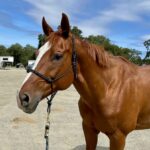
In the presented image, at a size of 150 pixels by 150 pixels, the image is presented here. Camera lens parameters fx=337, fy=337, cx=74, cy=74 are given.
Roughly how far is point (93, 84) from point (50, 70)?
0.75 metres

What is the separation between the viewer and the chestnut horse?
3.56m

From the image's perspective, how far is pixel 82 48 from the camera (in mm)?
3988

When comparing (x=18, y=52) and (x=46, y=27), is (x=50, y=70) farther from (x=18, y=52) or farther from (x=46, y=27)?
(x=18, y=52)

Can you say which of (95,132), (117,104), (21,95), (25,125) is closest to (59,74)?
(21,95)

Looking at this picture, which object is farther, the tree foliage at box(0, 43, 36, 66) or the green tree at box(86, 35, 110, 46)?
the tree foliage at box(0, 43, 36, 66)

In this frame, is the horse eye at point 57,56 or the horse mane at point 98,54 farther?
the horse mane at point 98,54

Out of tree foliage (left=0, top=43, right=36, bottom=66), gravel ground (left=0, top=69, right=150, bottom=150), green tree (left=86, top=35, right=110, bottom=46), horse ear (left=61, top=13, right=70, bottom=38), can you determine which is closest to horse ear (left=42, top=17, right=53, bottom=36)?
horse ear (left=61, top=13, right=70, bottom=38)

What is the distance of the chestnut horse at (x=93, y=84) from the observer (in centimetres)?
356

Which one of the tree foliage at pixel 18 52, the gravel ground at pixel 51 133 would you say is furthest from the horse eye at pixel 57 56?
the tree foliage at pixel 18 52

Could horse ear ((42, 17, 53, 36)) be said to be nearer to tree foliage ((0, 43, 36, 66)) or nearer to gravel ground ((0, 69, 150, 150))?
gravel ground ((0, 69, 150, 150))

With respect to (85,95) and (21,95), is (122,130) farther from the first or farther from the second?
(21,95)

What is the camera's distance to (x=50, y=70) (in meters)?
3.61

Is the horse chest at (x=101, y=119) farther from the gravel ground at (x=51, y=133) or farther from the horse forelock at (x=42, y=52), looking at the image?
the gravel ground at (x=51, y=133)

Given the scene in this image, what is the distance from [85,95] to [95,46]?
620 millimetres
